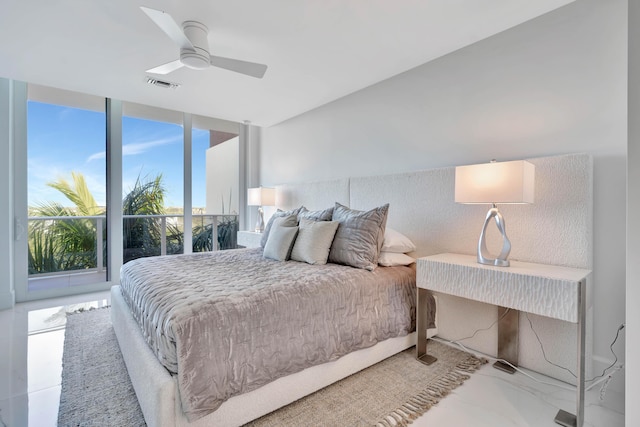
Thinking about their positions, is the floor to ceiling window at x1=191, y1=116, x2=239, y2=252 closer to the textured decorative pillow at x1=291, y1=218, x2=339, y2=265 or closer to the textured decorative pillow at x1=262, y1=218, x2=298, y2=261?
the textured decorative pillow at x1=262, y1=218, x2=298, y2=261

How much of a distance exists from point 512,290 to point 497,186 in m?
0.60

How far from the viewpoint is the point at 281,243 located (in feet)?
8.55

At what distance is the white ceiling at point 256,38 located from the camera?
6.34 feet

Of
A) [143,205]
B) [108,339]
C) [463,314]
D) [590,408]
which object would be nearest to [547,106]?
[463,314]

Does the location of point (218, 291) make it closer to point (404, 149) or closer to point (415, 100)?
point (404, 149)

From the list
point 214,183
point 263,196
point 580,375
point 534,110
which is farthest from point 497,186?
point 214,183

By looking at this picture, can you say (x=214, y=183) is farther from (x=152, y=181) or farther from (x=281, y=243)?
(x=281, y=243)

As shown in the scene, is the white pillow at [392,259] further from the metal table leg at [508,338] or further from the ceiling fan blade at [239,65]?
the ceiling fan blade at [239,65]

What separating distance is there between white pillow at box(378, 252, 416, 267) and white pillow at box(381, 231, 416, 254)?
0.11ft

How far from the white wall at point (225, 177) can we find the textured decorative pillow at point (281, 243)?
2.70m

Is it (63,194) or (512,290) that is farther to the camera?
(63,194)

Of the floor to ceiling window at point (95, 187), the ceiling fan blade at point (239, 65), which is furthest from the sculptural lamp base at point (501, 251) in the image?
the floor to ceiling window at point (95, 187)

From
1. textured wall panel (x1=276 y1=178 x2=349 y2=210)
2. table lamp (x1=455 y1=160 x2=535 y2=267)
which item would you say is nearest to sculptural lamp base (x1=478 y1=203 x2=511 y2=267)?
table lamp (x1=455 y1=160 x2=535 y2=267)

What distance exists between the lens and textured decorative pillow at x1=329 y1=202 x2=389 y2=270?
2258mm
